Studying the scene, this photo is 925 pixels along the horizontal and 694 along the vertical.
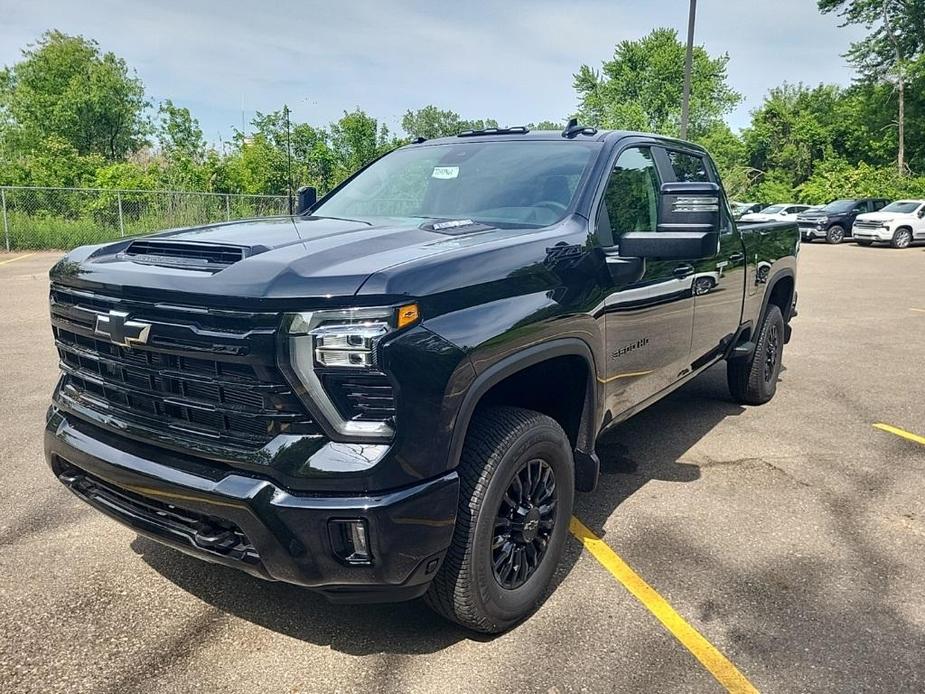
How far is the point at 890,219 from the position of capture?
25109mm

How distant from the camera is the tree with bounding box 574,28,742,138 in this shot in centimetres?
6044

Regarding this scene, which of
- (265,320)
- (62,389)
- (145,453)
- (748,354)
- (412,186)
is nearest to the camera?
(265,320)

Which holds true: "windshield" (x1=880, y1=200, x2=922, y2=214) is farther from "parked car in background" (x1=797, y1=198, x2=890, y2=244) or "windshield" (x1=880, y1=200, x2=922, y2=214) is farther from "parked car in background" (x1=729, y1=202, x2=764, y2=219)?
"parked car in background" (x1=729, y1=202, x2=764, y2=219)

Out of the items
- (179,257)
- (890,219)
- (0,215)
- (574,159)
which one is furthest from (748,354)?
(890,219)

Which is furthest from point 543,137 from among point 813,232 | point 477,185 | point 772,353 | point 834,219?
point 813,232

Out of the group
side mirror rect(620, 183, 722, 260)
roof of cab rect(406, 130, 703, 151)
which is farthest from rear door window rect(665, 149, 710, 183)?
side mirror rect(620, 183, 722, 260)

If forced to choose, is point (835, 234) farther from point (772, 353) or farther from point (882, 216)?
point (772, 353)

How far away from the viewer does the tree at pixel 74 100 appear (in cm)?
4297

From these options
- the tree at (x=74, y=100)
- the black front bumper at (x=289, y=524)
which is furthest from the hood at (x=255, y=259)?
the tree at (x=74, y=100)

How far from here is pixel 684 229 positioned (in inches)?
124

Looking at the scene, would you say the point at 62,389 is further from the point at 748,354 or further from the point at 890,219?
the point at 890,219

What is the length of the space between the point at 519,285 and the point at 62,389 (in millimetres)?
1953

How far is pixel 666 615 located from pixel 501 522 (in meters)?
0.86

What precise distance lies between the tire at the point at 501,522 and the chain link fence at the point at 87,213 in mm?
18681
